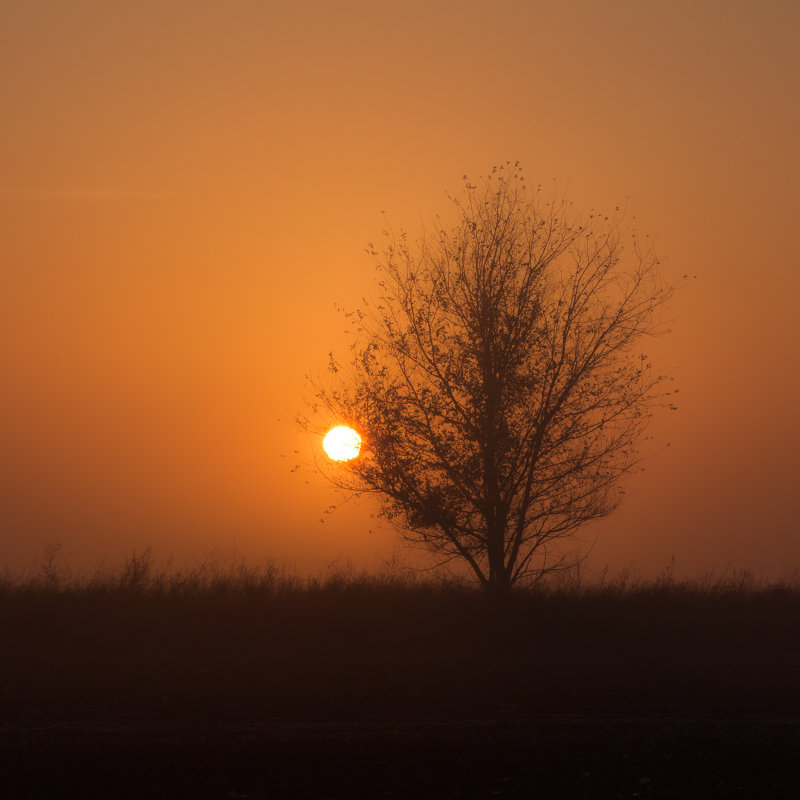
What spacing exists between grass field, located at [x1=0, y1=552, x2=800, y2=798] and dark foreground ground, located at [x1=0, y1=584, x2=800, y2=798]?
0.11 feet

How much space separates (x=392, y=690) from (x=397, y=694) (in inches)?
7.2

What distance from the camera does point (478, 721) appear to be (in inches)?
424

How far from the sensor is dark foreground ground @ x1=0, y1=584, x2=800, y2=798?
28.2 ft

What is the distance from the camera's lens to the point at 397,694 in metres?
12.4

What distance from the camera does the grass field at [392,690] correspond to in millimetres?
8633

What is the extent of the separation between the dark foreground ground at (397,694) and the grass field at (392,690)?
0.11 feet

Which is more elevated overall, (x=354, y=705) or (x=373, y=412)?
(x=373, y=412)

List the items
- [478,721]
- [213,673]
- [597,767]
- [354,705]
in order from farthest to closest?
[213,673], [354,705], [478,721], [597,767]

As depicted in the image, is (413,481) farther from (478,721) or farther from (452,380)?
(478,721)

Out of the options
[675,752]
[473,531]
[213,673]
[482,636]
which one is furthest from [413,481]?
[675,752]

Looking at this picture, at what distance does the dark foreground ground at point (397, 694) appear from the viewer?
8.61m

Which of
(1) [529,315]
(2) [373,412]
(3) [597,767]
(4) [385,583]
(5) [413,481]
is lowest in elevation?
(3) [597,767]

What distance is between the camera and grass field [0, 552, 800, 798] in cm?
863

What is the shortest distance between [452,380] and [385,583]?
14.3 feet
